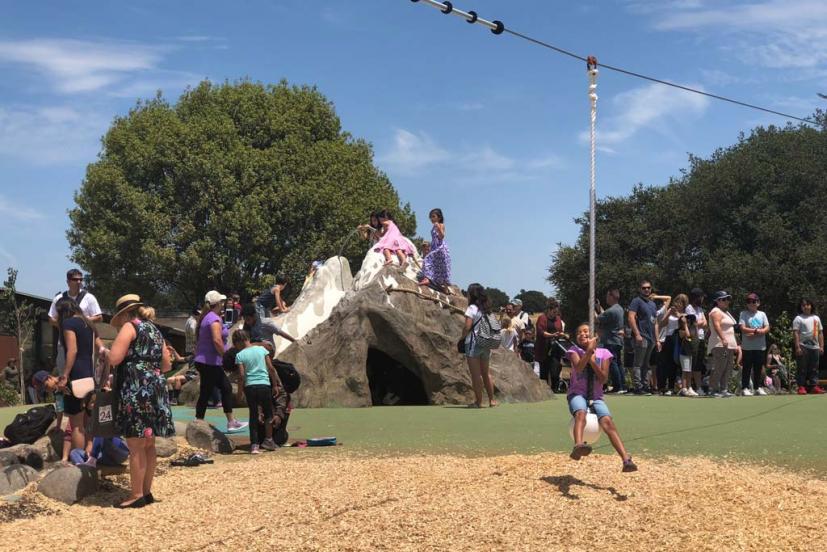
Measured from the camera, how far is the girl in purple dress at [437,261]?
1612 centimetres

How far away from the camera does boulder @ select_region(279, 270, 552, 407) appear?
14461mm

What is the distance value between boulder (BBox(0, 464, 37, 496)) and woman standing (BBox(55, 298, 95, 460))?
911 millimetres

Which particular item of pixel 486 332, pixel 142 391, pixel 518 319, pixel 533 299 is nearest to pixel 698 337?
pixel 518 319

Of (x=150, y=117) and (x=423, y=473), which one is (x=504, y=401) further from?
(x=150, y=117)

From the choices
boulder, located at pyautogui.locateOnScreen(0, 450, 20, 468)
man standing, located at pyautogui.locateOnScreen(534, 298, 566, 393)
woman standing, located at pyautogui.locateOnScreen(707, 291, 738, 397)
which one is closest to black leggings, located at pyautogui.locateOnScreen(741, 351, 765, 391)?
woman standing, located at pyautogui.locateOnScreen(707, 291, 738, 397)

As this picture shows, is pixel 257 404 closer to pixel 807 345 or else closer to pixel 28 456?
pixel 28 456

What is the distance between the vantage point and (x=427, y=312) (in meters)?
15.6

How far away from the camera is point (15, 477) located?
7.80m

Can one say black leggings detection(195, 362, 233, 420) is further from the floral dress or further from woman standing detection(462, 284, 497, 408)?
the floral dress

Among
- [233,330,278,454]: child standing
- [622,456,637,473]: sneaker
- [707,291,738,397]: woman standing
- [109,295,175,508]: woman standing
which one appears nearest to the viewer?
[109,295,175,508]: woman standing

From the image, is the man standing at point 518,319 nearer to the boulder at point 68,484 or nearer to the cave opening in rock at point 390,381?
the cave opening in rock at point 390,381

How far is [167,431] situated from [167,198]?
27.4 meters

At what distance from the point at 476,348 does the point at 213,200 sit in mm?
21723

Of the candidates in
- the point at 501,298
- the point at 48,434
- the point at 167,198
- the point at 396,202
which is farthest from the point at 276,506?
the point at 501,298
